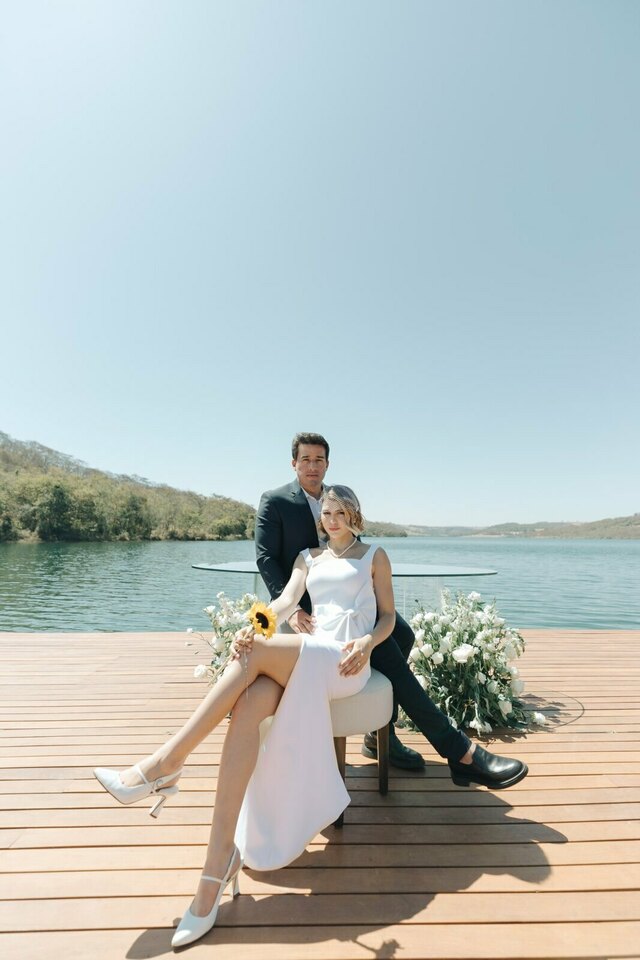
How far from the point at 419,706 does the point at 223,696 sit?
97 centimetres

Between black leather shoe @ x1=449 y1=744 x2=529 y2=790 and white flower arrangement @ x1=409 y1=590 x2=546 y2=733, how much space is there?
750 millimetres

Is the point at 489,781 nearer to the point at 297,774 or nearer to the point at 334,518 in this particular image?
the point at 297,774

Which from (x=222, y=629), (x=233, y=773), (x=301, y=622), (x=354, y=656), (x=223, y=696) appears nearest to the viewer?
(x=233, y=773)

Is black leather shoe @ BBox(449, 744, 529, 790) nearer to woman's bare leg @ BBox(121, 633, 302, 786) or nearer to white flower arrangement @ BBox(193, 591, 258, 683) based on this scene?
woman's bare leg @ BBox(121, 633, 302, 786)

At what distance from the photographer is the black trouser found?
2039 mm

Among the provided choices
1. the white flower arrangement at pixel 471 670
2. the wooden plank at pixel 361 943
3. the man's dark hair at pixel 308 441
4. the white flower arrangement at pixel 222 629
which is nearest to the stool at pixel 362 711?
the wooden plank at pixel 361 943

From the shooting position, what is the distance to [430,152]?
7.19 meters

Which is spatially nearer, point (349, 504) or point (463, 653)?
point (349, 504)

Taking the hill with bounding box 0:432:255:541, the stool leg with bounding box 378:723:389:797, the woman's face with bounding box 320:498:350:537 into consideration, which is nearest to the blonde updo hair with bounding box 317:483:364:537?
the woman's face with bounding box 320:498:350:537

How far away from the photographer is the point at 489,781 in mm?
2000

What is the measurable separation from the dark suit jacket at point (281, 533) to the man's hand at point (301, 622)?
38 centimetres

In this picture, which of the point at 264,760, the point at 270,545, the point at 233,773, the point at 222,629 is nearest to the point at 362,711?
the point at 264,760

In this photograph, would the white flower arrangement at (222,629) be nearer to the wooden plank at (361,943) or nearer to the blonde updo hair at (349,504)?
the blonde updo hair at (349,504)

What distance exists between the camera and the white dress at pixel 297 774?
1542mm
